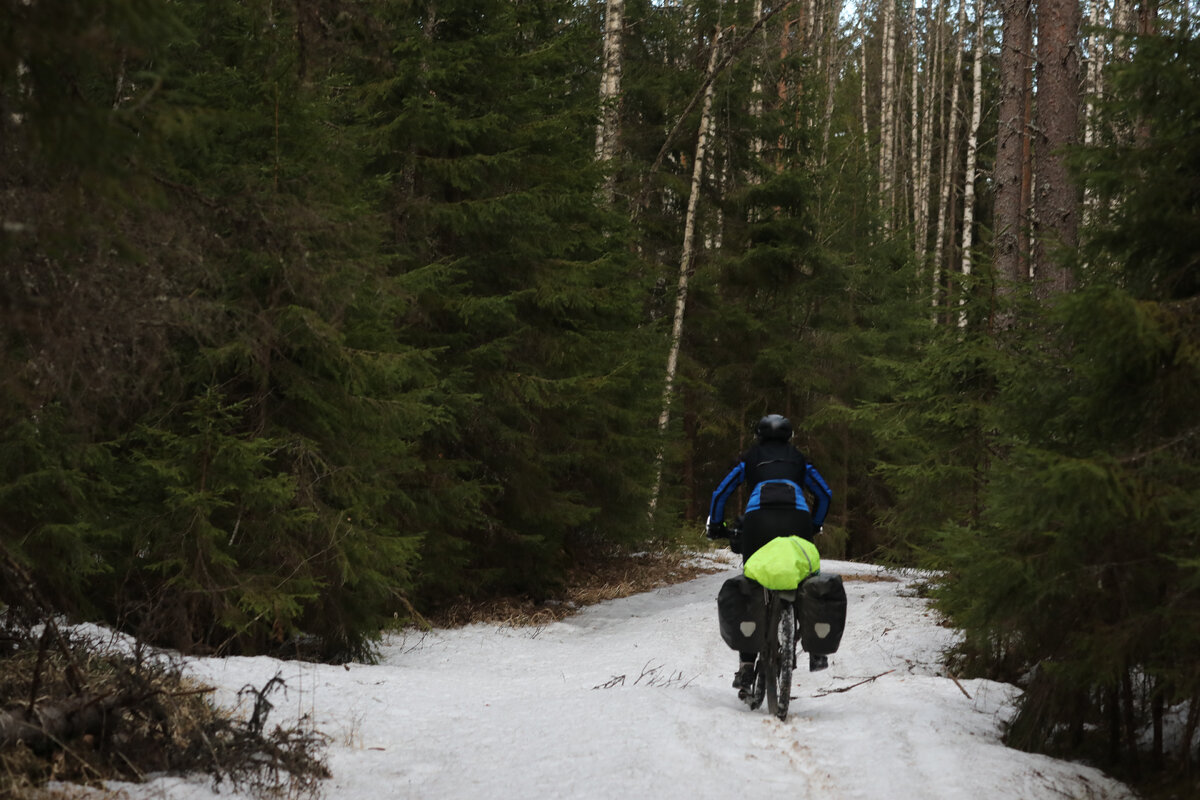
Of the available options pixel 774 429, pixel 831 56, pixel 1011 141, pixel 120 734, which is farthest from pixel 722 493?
pixel 831 56

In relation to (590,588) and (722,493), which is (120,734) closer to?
(722,493)

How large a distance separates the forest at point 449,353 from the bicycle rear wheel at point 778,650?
1.15m

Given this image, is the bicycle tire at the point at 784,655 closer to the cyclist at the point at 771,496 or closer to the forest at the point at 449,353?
the cyclist at the point at 771,496

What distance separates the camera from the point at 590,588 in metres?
15.7

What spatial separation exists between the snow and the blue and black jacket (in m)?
1.41

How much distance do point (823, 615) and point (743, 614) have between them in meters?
0.55

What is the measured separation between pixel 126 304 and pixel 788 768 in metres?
4.13

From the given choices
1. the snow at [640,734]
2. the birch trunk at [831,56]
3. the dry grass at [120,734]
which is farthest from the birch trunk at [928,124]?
the dry grass at [120,734]

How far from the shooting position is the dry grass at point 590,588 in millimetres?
12789

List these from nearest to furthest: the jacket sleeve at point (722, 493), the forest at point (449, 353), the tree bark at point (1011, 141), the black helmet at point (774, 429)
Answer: the forest at point (449, 353), the jacket sleeve at point (722, 493), the black helmet at point (774, 429), the tree bark at point (1011, 141)

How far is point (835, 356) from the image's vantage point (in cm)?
2512

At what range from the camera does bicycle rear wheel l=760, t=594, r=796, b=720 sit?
705 centimetres

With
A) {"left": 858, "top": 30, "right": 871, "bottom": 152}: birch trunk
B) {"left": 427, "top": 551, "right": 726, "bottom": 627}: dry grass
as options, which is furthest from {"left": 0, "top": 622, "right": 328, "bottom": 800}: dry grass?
{"left": 858, "top": 30, "right": 871, "bottom": 152}: birch trunk

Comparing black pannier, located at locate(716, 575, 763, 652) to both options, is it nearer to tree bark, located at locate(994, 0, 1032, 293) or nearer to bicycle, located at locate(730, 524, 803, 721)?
bicycle, located at locate(730, 524, 803, 721)
